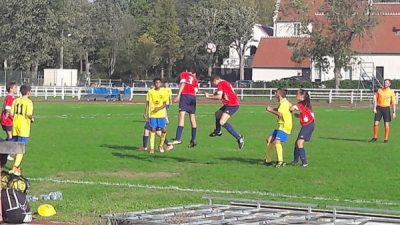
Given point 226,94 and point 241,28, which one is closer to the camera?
point 226,94

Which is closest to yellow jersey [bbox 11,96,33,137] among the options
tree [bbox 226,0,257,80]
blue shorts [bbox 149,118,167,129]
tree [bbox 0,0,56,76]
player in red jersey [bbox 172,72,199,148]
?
blue shorts [bbox 149,118,167,129]

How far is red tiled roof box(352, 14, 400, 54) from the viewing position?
80.2m

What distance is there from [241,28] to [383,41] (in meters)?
18.2

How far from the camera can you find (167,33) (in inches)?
3824

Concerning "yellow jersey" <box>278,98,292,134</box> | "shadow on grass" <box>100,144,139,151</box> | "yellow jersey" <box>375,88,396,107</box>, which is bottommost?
"shadow on grass" <box>100,144,139,151</box>

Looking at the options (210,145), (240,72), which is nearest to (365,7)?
(240,72)

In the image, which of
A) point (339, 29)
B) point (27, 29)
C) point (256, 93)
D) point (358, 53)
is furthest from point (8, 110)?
point (27, 29)

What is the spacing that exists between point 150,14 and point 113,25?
704 cm

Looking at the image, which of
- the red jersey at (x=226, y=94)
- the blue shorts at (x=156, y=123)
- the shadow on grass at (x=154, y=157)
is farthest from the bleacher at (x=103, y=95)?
the red jersey at (x=226, y=94)

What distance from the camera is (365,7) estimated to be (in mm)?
67375

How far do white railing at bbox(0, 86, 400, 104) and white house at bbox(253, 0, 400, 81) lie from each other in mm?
13520

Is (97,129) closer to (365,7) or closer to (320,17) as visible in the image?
(365,7)

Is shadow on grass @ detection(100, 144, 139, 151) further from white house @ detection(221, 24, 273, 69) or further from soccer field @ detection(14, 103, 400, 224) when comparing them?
white house @ detection(221, 24, 273, 69)

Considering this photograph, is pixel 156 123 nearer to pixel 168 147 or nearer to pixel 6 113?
pixel 168 147
